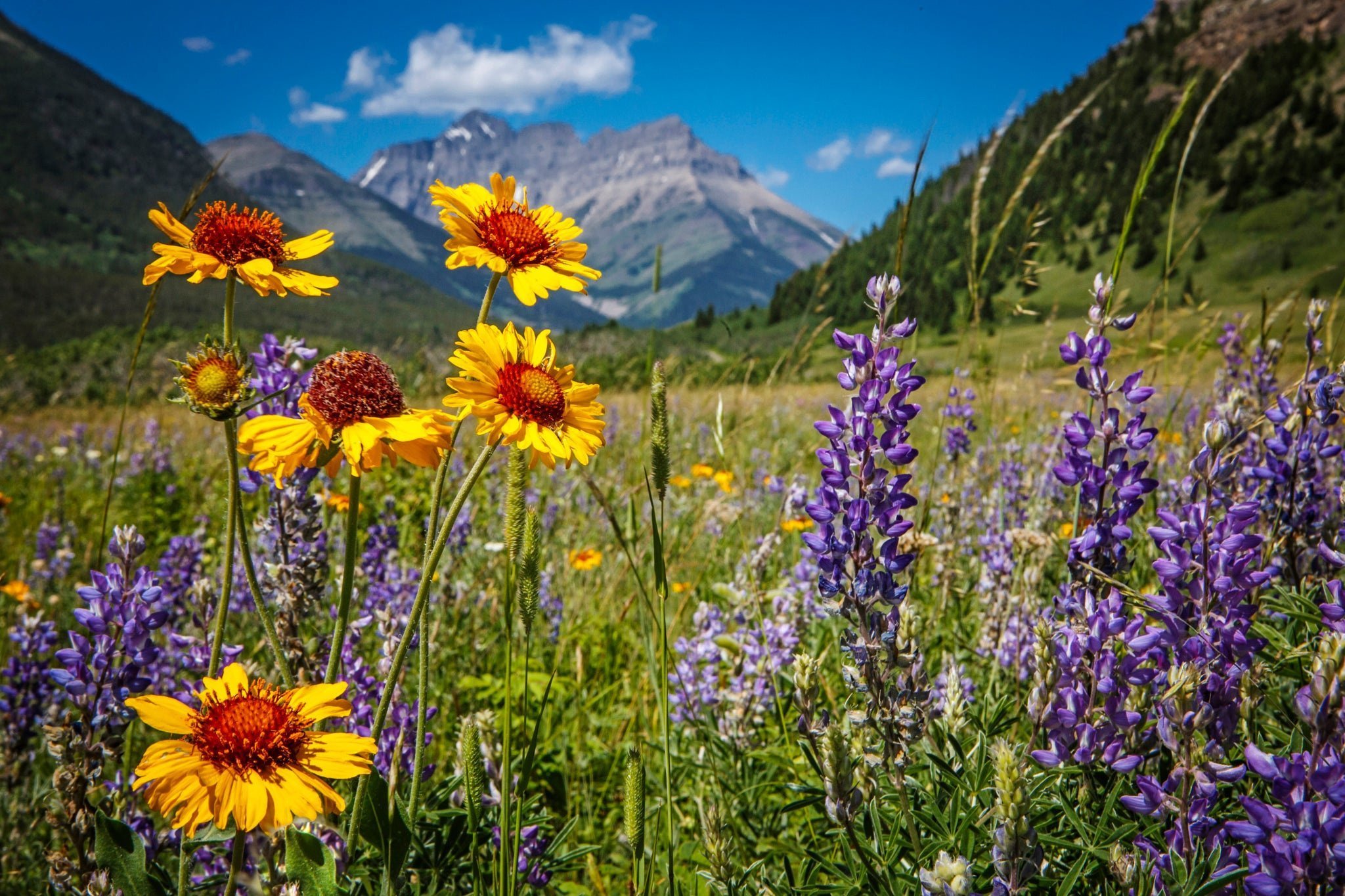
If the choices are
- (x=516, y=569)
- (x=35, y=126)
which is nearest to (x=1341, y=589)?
(x=516, y=569)

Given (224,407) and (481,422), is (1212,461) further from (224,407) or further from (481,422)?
(224,407)

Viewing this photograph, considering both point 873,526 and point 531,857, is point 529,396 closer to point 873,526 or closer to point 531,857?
point 873,526

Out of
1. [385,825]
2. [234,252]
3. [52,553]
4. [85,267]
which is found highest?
[85,267]

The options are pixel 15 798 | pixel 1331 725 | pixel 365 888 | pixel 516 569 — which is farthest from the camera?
pixel 15 798

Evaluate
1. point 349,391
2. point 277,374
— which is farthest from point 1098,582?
point 277,374

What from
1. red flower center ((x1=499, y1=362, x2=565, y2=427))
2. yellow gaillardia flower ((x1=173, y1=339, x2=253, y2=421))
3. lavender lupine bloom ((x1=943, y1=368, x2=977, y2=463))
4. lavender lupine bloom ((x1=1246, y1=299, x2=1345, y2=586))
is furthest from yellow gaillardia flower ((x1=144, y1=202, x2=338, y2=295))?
lavender lupine bloom ((x1=943, y1=368, x2=977, y2=463))

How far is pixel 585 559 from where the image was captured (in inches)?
174

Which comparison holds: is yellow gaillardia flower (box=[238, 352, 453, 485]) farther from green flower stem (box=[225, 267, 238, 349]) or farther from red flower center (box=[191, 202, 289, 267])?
red flower center (box=[191, 202, 289, 267])

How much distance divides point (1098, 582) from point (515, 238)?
1.41 m

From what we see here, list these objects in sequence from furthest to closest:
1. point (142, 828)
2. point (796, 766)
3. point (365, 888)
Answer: point (796, 766), point (142, 828), point (365, 888)

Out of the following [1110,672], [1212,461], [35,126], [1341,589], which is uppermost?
[35,126]

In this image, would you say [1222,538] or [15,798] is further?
[15,798]

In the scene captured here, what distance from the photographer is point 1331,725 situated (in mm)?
1008

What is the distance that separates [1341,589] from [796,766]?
57.1 inches
